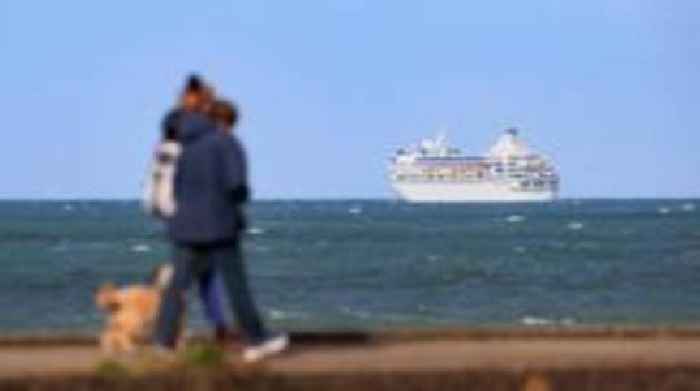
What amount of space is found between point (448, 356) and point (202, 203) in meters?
1.50

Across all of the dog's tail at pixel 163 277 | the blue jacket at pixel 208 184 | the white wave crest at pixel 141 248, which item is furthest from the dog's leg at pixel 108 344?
the white wave crest at pixel 141 248

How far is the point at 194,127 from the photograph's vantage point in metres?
11.5

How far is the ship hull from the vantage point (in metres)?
154

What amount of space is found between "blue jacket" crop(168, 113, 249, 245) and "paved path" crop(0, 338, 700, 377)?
0.74 m

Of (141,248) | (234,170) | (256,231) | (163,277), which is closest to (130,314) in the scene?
(163,277)

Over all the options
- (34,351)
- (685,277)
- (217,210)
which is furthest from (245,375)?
(685,277)

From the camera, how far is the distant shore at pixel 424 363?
10227mm

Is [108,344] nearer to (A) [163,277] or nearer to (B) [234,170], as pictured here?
(A) [163,277]

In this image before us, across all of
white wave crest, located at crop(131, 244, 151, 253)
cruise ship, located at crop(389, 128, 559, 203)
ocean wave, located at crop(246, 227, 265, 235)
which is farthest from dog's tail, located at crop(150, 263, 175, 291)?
cruise ship, located at crop(389, 128, 559, 203)

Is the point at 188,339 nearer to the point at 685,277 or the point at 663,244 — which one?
the point at 685,277

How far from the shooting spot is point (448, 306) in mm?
38562

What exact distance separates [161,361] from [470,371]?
4.76 feet

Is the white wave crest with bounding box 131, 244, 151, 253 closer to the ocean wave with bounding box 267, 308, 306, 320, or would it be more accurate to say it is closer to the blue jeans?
the ocean wave with bounding box 267, 308, 306, 320

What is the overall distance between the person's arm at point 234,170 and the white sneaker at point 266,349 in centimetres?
76
